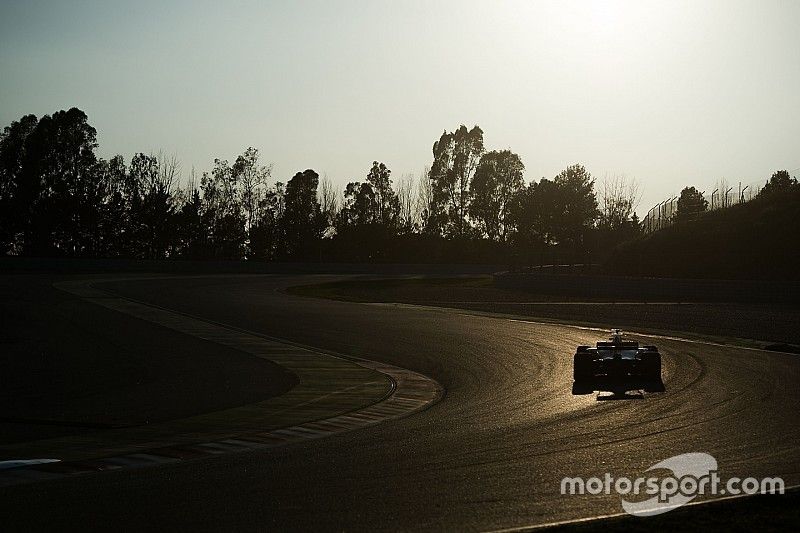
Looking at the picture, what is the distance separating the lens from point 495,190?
108062 mm

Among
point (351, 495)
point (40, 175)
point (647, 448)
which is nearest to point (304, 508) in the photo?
point (351, 495)

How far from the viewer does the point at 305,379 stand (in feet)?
48.4

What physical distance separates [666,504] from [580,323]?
2024 cm

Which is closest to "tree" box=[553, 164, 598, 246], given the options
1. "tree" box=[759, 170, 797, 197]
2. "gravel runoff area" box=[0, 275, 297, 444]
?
"tree" box=[759, 170, 797, 197]

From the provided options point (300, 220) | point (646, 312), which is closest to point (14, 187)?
point (300, 220)

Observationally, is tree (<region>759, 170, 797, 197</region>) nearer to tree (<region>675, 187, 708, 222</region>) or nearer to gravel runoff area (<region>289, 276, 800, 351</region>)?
tree (<region>675, 187, 708, 222</region>)

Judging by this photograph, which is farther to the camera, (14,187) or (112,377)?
(14,187)

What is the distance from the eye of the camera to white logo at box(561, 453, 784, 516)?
6.66 metres

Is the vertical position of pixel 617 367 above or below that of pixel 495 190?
below

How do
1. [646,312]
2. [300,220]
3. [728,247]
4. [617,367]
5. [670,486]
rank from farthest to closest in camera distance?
[300,220] → [728,247] → [646,312] → [617,367] → [670,486]

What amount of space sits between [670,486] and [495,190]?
334 feet

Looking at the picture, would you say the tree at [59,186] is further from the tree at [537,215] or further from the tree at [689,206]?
the tree at [689,206]

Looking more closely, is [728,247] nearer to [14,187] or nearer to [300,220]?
[300,220]

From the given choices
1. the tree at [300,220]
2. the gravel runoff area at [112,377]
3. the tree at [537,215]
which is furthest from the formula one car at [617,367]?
the tree at [537,215]
